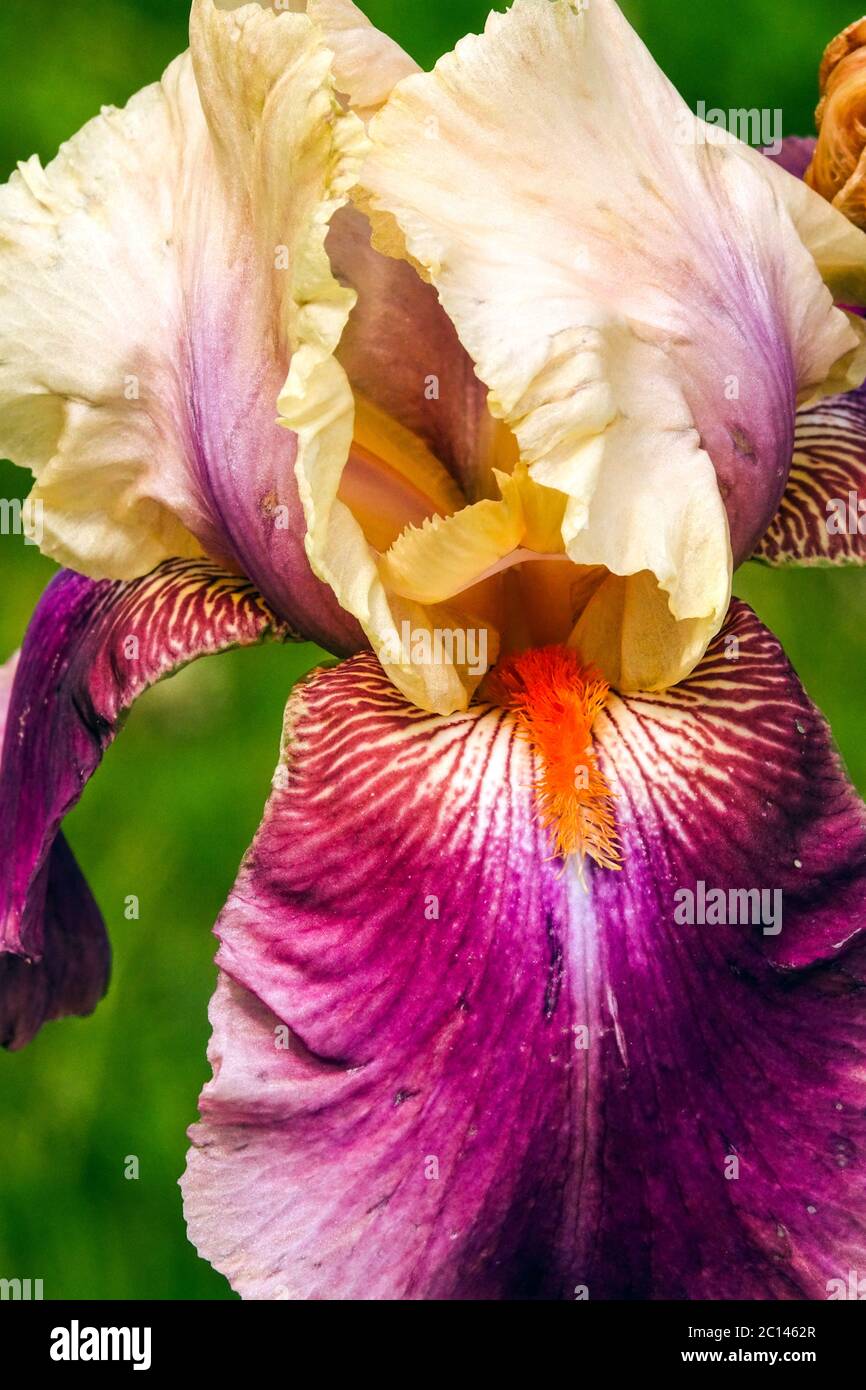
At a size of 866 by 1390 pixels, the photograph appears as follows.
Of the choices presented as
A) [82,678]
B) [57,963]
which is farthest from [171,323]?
[57,963]

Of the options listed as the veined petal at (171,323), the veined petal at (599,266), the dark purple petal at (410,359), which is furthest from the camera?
the dark purple petal at (410,359)

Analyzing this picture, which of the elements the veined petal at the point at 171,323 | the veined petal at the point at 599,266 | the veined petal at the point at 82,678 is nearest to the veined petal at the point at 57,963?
the veined petal at the point at 82,678

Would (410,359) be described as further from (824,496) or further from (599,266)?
(824,496)

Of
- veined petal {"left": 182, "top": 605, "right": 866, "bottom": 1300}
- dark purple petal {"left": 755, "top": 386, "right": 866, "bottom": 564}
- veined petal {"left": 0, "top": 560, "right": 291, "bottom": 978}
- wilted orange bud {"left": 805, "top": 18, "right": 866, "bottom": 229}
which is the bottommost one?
veined petal {"left": 182, "top": 605, "right": 866, "bottom": 1300}

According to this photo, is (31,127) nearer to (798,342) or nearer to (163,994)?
(163,994)

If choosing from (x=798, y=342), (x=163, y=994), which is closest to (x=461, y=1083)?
(x=798, y=342)

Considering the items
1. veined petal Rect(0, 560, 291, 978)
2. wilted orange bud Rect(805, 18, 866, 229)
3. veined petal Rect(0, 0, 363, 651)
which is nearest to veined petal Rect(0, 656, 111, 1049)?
veined petal Rect(0, 560, 291, 978)

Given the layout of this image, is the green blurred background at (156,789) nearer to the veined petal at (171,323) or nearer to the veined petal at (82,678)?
the veined petal at (82,678)

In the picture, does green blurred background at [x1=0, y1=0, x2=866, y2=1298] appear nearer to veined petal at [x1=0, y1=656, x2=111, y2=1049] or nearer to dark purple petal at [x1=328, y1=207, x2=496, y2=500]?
veined petal at [x1=0, y1=656, x2=111, y2=1049]
